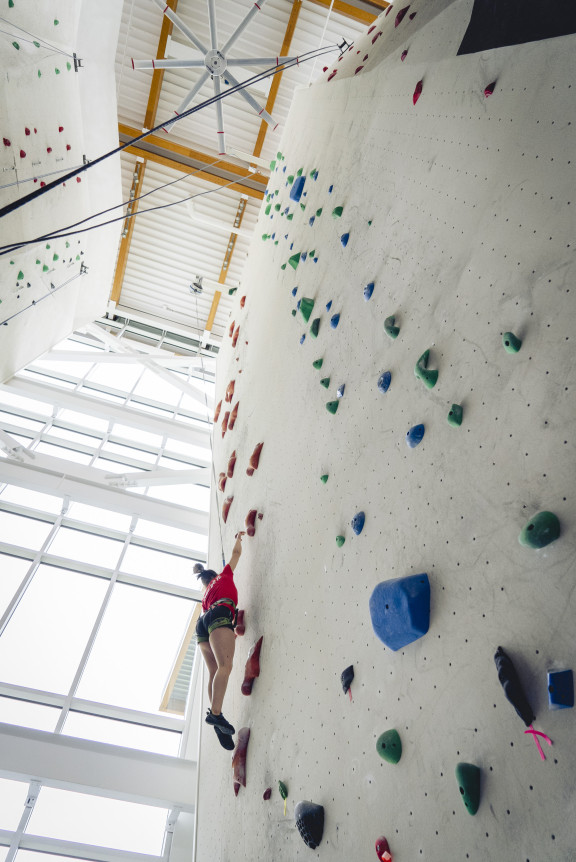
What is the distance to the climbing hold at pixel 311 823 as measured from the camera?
56.2 inches

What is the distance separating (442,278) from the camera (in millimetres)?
1582

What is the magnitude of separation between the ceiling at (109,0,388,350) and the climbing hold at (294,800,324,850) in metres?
5.95

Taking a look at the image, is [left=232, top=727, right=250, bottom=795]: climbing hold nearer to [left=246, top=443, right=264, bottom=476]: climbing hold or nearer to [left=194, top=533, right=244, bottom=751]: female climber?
[left=194, top=533, right=244, bottom=751]: female climber

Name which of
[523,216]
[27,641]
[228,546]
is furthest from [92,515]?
[523,216]

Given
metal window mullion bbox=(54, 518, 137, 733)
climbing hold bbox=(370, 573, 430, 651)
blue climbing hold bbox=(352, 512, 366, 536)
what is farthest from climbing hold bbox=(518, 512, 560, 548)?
metal window mullion bbox=(54, 518, 137, 733)

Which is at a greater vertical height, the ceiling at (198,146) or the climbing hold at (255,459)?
the ceiling at (198,146)

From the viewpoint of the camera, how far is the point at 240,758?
220 cm

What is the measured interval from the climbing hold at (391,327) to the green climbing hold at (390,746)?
1194mm

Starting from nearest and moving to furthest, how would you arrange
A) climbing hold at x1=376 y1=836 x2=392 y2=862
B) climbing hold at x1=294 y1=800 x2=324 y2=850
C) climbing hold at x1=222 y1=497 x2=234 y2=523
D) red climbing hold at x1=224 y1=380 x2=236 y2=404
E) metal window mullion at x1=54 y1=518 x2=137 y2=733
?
climbing hold at x1=376 y1=836 x2=392 y2=862
climbing hold at x1=294 y1=800 x2=324 y2=850
climbing hold at x1=222 y1=497 x2=234 y2=523
metal window mullion at x1=54 y1=518 x2=137 y2=733
red climbing hold at x1=224 y1=380 x2=236 y2=404

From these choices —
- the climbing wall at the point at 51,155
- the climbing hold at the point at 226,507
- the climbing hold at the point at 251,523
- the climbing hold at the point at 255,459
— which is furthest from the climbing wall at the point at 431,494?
the climbing wall at the point at 51,155

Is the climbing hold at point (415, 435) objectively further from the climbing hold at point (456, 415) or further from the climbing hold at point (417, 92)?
the climbing hold at point (417, 92)

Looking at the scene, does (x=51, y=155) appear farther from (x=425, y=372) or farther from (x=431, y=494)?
(x=431, y=494)

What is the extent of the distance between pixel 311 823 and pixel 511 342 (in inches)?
55.4

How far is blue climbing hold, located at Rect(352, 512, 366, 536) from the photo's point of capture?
1.66 meters
